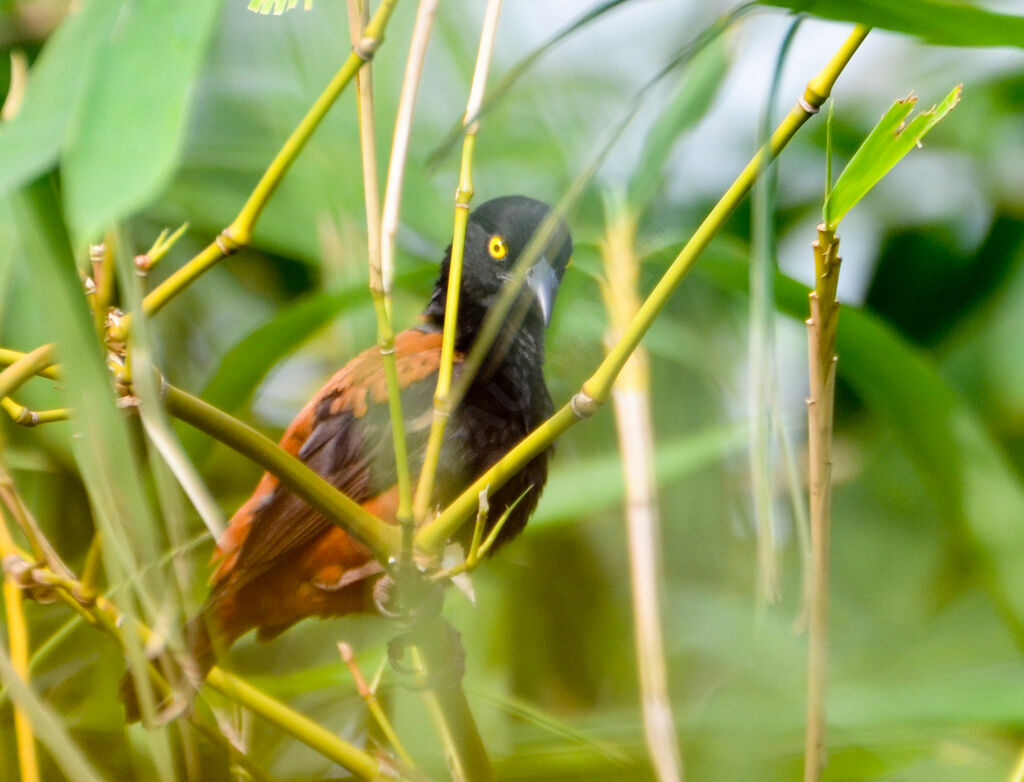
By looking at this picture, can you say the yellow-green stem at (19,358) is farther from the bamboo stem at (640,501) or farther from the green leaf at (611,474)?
the green leaf at (611,474)

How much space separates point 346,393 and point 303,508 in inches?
7.9

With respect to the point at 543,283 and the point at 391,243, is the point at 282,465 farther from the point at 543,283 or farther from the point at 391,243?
the point at 543,283

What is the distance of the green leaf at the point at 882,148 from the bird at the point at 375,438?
2.21 feet

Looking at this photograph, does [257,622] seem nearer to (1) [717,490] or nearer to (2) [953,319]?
(1) [717,490]

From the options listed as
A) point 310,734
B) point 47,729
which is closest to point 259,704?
point 310,734

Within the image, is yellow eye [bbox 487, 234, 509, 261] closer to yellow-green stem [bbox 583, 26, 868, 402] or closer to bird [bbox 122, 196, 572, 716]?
bird [bbox 122, 196, 572, 716]

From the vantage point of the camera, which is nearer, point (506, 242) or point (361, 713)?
point (361, 713)

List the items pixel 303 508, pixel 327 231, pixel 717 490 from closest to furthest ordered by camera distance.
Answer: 1. pixel 327 231
2. pixel 303 508
3. pixel 717 490

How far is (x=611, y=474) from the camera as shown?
1604 mm

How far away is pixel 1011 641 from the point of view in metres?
1.62

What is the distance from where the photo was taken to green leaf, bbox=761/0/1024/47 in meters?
0.74

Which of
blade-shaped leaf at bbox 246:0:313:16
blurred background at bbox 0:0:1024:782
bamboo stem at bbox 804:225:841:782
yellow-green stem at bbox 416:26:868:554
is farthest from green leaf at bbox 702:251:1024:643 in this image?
blade-shaped leaf at bbox 246:0:313:16

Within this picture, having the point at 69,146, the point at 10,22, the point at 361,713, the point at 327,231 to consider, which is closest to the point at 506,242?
the point at 327,231

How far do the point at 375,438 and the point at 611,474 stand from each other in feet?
1.28
